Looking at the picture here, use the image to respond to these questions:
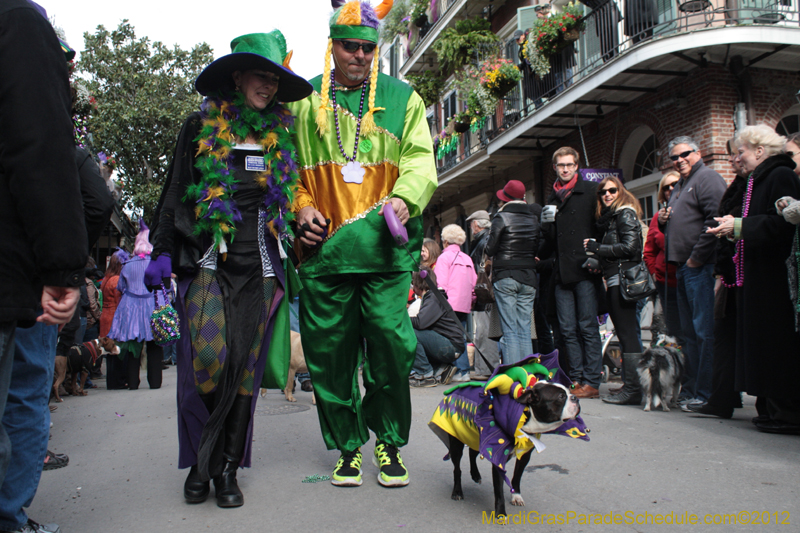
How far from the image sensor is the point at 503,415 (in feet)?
8.43

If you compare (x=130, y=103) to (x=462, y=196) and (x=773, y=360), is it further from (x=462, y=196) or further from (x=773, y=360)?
(x=773, y=360)

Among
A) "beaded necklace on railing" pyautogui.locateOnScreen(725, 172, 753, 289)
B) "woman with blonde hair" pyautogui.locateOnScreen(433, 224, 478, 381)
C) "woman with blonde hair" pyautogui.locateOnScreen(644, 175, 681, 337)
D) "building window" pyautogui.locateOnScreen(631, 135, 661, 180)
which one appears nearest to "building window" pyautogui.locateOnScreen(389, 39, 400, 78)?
"building window" pyautogui.locateOnScreen(631, 135, 661, 180)

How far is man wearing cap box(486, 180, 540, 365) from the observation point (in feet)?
21.2

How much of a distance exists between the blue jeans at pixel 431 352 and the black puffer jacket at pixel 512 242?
53.2 inches

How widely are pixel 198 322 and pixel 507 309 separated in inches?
158

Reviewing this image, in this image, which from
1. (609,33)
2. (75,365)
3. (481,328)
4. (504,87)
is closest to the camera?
(75,365)

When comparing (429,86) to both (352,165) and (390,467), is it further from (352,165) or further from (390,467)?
(390,467)

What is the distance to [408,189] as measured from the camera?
10.7ft

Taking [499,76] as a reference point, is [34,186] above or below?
below

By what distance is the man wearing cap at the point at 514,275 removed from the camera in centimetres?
648

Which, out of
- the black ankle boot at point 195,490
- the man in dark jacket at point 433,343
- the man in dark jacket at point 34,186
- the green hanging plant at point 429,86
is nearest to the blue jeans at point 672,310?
the man in dark jacket at point 433,343

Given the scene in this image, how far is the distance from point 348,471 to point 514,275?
12.1 feet

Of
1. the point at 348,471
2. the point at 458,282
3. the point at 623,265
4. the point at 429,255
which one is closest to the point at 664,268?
the point at 623,265

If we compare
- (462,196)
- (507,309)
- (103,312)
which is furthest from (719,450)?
(462,196)
